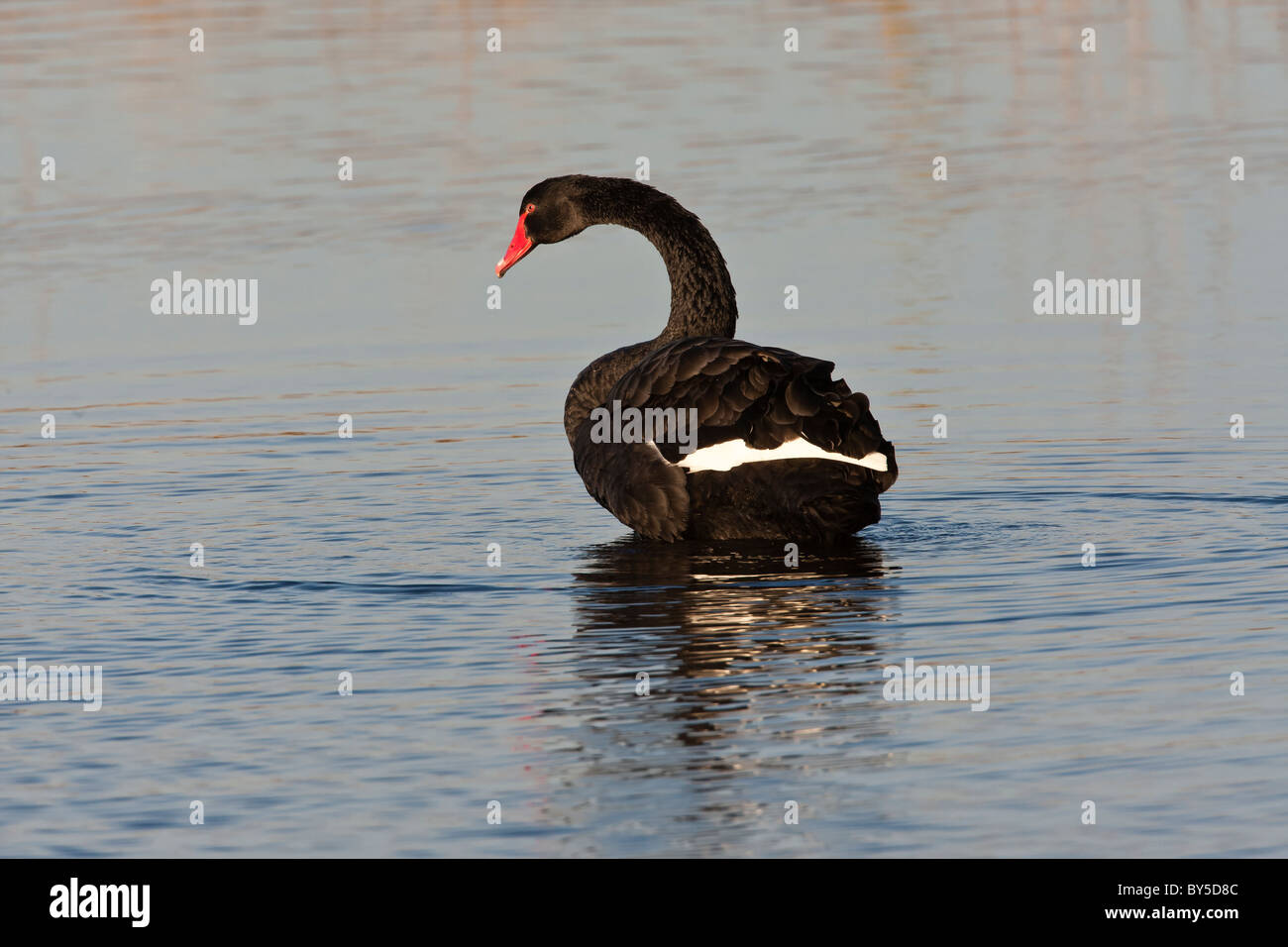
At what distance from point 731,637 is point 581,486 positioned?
12.7ft

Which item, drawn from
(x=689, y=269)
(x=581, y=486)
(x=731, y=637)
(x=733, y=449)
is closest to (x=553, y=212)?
(x=689, y=269)

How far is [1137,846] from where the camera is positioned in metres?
5.95

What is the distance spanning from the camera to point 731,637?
8523 millimetres

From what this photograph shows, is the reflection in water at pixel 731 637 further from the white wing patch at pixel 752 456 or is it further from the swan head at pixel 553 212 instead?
the swan head at pixel 553 212

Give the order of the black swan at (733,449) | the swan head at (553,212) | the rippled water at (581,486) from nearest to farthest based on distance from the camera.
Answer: the rippled water at (581,486), the black swan at (733,449), the swan head at (553,212)

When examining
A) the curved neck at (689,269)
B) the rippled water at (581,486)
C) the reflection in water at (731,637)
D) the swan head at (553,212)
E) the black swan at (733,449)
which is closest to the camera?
the rippled water at (581,486)

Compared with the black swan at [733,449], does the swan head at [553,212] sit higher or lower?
higher

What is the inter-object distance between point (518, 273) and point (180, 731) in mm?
11169

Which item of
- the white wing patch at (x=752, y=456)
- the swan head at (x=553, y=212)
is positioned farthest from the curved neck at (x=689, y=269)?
the white wing patch at (x=752, y=456)

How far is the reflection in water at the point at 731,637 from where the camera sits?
7.30 meters

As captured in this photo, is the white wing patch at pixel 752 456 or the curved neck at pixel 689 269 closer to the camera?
the white wing patch at pixel 752 456

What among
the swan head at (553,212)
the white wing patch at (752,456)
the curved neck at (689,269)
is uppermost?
the swan head at (553,212)

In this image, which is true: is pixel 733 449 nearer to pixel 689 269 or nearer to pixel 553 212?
pixel 689 269

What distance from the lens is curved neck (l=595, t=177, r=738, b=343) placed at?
A: 40.0 feet
